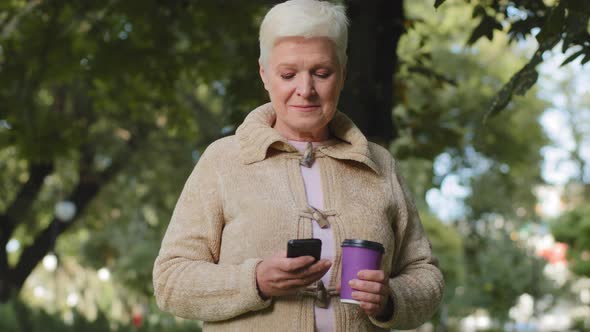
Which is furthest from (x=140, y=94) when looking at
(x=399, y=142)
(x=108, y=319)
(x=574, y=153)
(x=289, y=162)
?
(x=574, y=153)

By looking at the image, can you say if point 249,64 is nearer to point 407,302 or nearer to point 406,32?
point 406,32

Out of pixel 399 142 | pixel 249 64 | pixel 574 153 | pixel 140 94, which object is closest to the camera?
pixel 399 142

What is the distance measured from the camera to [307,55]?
8.16 ft

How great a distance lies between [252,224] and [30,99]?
6.60 metres

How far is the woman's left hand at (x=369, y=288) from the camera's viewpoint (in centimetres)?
227

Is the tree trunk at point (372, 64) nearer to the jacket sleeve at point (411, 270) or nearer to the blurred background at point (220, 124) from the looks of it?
the blurred background at point (220, 124)

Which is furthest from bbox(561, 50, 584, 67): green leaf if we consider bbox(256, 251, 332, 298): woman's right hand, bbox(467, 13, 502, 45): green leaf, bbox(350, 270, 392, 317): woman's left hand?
bbox(256, 251, 332, 298): woman's right hand

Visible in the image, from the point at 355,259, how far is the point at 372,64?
314cm

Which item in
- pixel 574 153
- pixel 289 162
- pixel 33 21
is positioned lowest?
pixel 289 162

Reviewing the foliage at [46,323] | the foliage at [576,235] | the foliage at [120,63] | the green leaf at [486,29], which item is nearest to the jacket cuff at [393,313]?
the green leaf at [486,29]

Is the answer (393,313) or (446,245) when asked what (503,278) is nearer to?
(446,245)

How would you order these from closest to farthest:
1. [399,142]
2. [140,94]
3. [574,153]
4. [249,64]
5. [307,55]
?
[307,55], [399,142], [249,64], [140,94], [574,153]

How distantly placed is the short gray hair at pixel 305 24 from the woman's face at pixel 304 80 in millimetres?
20

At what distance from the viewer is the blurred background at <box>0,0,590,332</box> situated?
5333mm
